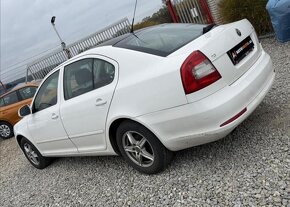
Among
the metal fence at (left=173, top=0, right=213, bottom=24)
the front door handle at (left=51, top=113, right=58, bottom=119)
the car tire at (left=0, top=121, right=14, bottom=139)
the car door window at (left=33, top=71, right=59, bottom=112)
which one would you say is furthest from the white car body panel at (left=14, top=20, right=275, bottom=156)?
the car tire at (left=0, top=121, right=14, bottom=139)

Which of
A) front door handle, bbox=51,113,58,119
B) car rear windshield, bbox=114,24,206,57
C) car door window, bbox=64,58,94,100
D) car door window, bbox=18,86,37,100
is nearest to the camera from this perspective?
car rear windshield, bbox=114,24,206,57

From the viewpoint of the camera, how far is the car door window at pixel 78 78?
4.43 metres

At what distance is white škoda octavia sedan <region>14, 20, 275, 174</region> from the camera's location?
3.42 m

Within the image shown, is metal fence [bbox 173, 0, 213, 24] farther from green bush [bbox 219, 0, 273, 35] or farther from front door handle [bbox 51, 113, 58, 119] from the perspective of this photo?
front door handle [bbox 51, 113, 58, 119]

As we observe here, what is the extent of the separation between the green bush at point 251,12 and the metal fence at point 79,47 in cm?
576

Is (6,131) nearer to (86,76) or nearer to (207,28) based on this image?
(86,76)

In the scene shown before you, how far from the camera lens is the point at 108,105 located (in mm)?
4035

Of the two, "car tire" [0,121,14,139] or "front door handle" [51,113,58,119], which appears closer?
"front door handle" [51,113,58,119]

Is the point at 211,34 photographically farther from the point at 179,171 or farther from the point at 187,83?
the point at 179,171

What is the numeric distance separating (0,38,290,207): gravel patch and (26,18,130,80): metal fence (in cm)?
832

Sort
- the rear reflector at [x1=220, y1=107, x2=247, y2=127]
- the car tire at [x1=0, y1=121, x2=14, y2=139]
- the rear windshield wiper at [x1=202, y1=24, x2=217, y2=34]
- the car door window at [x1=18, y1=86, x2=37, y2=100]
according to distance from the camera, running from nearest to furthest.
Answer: the rear reflector at [x1=220, y1=107, x2=247, y2=127] → the rear windshield wiper at [x1=202, y1=24, x2=217, y2=34] → the car tire at [x1=0, y1=121, x2=14, y2=139] → the car door window at [x1=18, y1=86, x2=37, y2=100]

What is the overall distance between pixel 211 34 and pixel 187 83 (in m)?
0.80

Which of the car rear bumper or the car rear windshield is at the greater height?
the car rear windshield

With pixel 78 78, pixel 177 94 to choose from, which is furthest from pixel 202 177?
pixel 78 78
